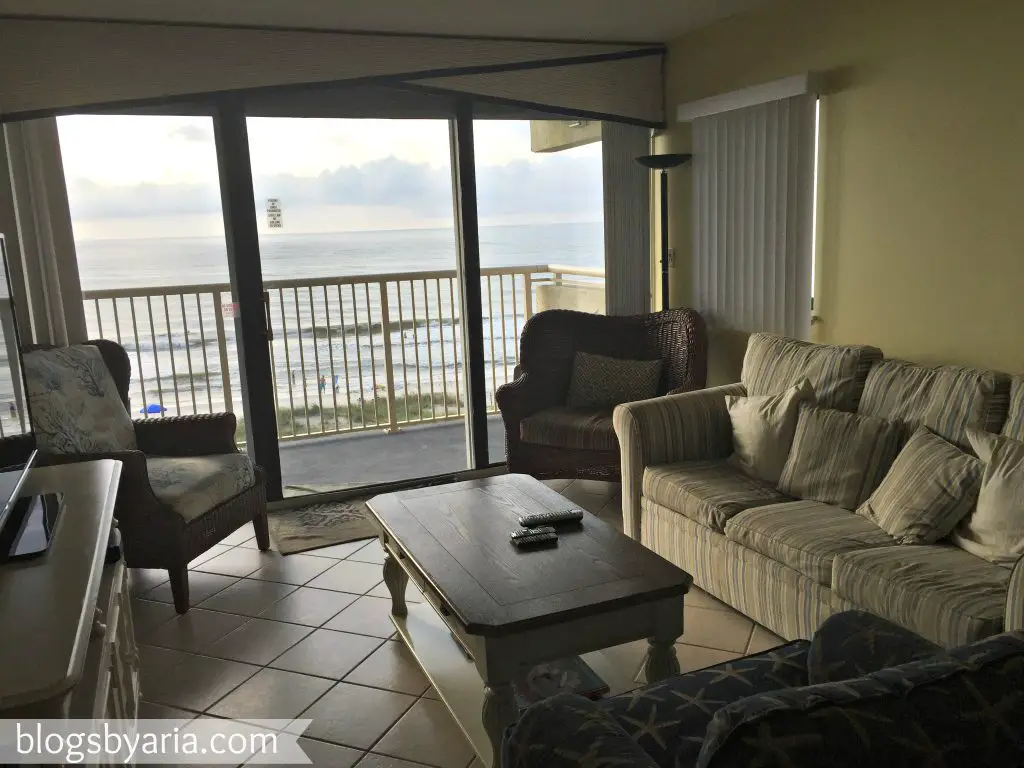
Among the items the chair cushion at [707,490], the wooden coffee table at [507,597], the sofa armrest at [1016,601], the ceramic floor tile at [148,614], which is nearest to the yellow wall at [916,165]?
the chair cushion at [707,490]

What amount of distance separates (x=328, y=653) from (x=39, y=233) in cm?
225

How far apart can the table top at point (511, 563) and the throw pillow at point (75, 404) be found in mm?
1319

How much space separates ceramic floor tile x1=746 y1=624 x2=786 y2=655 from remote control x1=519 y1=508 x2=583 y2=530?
28.2 inches

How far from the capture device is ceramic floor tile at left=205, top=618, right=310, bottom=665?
2686 mm

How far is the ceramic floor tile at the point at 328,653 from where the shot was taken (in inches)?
102

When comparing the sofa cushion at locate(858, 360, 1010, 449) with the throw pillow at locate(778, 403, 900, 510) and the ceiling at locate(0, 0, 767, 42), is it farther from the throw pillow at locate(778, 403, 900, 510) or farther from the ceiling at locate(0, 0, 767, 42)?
the ceiling at locate(0, 0, 767, 42)

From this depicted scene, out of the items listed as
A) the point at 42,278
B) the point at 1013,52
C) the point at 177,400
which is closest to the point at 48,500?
the point at 42,278

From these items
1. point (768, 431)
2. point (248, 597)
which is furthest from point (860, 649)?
point (248, 597)

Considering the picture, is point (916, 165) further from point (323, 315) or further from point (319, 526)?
point (323, 315)

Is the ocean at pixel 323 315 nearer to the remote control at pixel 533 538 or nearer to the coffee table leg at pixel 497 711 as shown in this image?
the remote control at pixel 533 538

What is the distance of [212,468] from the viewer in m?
3.26

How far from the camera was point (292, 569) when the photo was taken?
3375 millimetres

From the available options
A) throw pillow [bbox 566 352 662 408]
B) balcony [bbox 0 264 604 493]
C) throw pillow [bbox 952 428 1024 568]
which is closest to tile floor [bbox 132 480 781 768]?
throw pillow [bbox 952 428 1024 568]

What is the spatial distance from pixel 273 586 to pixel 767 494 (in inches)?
76.4
